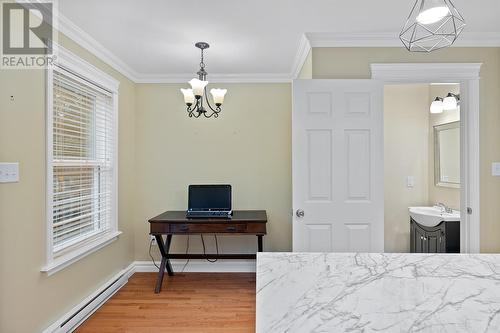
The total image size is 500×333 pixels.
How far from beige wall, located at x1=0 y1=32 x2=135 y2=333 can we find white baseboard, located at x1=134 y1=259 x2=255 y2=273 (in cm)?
116

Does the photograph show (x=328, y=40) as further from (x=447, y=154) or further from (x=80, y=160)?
(x=80, y=160)

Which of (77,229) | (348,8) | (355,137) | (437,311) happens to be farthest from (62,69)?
(437,311)

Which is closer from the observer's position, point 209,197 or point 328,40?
point 328,40

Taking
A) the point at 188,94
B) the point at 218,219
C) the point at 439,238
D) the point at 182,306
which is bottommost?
the point at 182,306

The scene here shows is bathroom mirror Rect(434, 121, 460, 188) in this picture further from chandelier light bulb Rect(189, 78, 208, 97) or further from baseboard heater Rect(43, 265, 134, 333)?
baseboard heater Rect(43, 265, 134, 333)

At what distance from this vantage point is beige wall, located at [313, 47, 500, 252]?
254cm

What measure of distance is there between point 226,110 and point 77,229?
6.48 feet

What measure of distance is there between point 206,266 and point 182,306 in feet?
2.77

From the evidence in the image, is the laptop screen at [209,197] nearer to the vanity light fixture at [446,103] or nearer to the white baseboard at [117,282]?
the white baseboard at [117,282]

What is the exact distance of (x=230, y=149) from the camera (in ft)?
11.8

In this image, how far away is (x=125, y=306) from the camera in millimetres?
2770

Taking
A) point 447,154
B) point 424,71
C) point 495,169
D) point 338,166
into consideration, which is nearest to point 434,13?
point 338,166

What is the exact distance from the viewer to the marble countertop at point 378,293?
78 centimetres

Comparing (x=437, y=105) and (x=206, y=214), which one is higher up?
(x=437, y=105)
